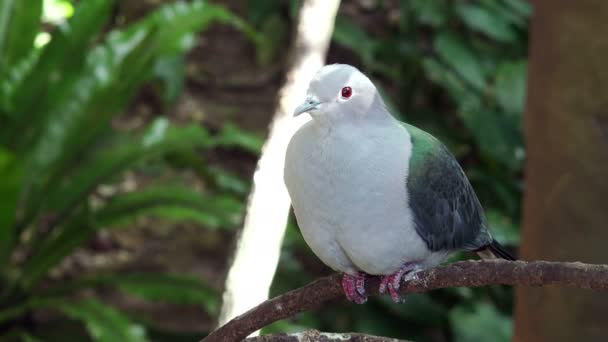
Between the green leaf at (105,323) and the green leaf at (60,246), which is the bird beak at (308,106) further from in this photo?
the green leaf at (60,246)

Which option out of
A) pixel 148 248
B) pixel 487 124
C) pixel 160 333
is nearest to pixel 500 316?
pixel 487 124

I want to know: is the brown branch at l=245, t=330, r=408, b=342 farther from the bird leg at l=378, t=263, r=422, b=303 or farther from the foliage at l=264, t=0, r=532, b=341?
the foliage at l=264, t=0, r=532, b=341

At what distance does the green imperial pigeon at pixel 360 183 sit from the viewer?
1331mm

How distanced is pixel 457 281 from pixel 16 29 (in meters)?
2.37

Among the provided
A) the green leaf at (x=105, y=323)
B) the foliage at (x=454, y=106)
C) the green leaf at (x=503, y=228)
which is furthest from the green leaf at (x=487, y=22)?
the green leaf at (x=105, y=323)

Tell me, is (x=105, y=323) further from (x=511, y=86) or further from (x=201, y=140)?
(x=511, y=86)

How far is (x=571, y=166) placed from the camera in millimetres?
2105

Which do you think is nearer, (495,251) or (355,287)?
(355,287)

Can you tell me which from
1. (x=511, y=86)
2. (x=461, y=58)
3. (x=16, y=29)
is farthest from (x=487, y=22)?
(x=16, y=29)

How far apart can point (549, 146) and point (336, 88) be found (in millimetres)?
974

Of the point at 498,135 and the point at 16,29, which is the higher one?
the point at 16,29

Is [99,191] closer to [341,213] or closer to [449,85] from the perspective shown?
[449,85]

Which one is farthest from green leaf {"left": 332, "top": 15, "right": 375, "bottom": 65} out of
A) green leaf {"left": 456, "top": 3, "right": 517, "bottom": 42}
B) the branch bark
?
the branch bark

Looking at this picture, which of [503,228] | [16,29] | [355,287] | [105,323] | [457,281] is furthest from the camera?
[503,228]
